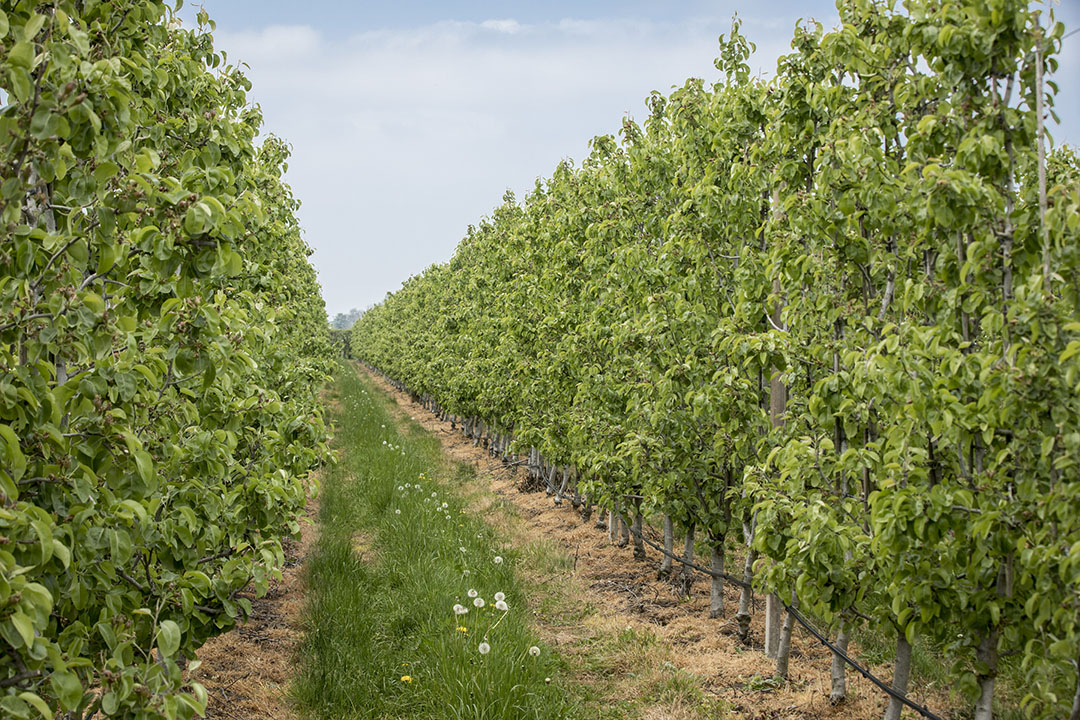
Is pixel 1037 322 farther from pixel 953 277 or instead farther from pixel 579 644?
pixel 579 644

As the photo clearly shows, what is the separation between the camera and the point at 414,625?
23.9 ft

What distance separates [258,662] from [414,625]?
1.50m

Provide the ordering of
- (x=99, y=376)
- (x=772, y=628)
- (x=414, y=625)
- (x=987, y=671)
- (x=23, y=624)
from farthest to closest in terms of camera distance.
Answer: (x=414, y=625) < (x=772, y=628) < (x=987, y=671) < (x=99, y=376) < (x=23, y=624)

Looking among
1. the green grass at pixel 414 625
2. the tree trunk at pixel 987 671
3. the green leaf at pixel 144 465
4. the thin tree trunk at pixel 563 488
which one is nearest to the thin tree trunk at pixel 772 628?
the green grass at pixel 414 625

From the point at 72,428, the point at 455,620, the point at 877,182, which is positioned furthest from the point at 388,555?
the point at 877,182

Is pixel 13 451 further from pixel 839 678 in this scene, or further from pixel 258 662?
pixel 839 678

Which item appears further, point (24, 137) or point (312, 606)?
point (312, 606)

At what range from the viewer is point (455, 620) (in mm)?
6957

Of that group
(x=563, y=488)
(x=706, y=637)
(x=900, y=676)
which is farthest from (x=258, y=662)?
(x=563, y=488)

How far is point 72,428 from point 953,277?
4438mm

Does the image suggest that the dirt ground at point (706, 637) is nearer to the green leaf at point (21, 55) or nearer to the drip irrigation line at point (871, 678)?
the drip irrigation line at point (871, 678)

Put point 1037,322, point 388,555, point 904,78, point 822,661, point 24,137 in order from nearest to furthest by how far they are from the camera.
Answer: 1. point 24,137
2. point 1037,322
3. point 904,78
4. point 822,661
5. point 388,555

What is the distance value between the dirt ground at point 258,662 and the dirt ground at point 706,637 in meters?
2.67

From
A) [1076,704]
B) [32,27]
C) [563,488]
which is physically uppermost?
[32,27]
